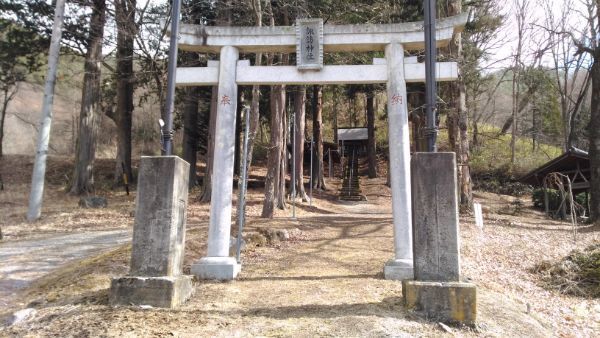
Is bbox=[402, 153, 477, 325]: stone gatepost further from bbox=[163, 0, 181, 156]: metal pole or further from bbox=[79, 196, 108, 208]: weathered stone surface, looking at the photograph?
bbox=[79, 196, 108, 208]: weathered stone surface

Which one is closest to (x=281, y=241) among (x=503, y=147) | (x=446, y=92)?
(x=446, y=92)

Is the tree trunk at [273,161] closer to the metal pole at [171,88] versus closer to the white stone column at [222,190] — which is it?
the white stone column at [222,190]

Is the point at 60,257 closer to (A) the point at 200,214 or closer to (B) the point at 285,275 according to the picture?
(B) the point at 285,275

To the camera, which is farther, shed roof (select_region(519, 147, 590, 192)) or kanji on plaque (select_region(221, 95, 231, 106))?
shed roof (select_region(519, 147, 590, 192))

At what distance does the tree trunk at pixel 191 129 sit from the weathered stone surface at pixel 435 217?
16.4m

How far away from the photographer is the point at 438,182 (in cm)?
521

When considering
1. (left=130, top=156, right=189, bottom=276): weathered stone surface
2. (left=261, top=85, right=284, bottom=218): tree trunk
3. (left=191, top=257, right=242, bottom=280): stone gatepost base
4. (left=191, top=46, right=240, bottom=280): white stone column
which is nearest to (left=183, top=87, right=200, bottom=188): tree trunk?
(left=261, top=85, right=284, bottom=218): tree trunk

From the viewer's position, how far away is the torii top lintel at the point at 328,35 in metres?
7.14

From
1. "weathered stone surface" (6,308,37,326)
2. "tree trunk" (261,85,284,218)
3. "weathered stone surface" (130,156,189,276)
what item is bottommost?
"weathered stone surface" (6,308,37,326)

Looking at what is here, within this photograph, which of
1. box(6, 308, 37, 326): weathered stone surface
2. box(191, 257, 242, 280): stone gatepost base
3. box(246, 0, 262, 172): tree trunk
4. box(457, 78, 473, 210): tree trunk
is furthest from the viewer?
box(457, 78, 473, 210): tree trunk

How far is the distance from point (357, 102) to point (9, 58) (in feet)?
90.1

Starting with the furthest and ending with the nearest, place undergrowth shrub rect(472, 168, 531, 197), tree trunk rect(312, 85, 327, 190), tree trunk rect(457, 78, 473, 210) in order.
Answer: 1. undergrowth shrub rect(472, 168, 531, 197)
2. tree trunk rect(312, 85, 327, 190)
3. tree trunk rect(457, 78, 473, 210)

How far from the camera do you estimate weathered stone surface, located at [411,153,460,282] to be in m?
5.08

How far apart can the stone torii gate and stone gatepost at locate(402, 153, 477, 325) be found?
1.60 metres
